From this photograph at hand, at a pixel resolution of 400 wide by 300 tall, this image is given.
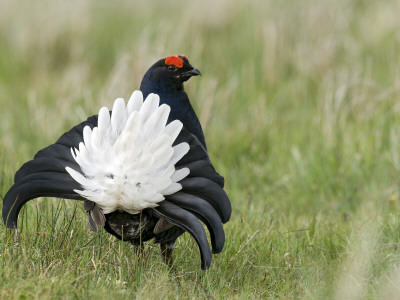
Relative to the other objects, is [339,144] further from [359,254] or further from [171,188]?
[171,188]

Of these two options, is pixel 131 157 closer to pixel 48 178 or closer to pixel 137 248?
pixel 48 178

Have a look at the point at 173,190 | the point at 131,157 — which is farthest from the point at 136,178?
the point at 173,190

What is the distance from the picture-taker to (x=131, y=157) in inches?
117

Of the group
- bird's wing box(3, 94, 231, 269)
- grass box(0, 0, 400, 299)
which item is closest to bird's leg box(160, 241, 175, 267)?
grass box(0, 0, 400, 299)

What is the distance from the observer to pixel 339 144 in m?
5.76

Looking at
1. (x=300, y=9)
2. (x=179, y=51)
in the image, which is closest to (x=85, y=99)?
(x=179, y=51)

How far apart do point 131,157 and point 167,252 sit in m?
0.80

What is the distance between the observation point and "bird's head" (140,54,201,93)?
12.4 feet

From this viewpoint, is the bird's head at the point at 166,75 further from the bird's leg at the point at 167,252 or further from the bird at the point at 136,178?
the bird's leg at the point at 167,252

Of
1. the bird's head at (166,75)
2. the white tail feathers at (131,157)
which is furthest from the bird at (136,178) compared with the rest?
the bird's head at (166,75)

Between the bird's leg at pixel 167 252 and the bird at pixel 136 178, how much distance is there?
13 centimetres

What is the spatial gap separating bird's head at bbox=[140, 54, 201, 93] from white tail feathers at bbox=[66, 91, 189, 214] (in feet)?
2.21

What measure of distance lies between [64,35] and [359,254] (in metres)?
5.66

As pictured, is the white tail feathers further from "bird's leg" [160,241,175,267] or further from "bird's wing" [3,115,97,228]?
"bird's leg" [160,241,175,267]
